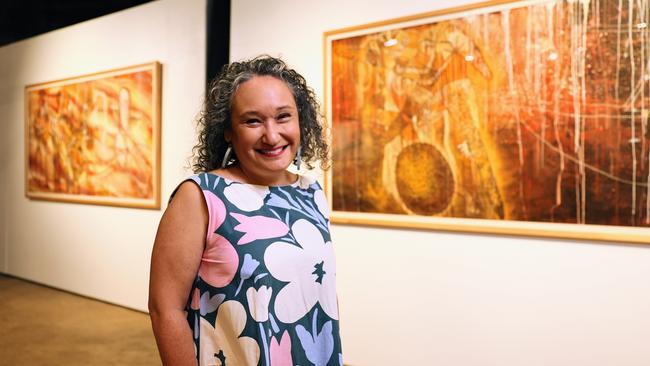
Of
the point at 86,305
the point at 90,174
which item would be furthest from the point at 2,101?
the point at 86,305

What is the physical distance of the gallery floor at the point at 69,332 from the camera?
4270 mm

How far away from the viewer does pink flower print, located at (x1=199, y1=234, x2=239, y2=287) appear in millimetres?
1476

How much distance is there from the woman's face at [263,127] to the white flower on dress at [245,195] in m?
0.05

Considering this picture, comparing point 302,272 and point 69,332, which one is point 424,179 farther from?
point 69,332

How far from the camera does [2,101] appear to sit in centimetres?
748

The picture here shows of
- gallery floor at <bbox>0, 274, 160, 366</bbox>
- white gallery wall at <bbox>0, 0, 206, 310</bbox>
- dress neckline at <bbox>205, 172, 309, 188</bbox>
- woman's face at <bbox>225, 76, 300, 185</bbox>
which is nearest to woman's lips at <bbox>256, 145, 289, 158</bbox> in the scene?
woman's face at <bbox>225, 76, 300, 185</bbox>

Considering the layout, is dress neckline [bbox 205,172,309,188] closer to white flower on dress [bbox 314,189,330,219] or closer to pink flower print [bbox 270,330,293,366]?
white flower on dress [bbox 314,189,330,219]

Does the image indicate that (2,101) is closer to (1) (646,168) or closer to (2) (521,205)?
(2) (521,205)

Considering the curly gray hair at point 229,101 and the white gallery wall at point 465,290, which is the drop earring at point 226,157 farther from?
the white gallery wall at point 465,290

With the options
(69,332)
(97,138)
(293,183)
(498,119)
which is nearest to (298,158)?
(293,183)

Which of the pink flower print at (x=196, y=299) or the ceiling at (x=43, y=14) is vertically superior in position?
the ceiling at (x=43, y=14)

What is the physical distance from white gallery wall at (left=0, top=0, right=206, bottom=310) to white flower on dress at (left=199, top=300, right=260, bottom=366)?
12.4 ft

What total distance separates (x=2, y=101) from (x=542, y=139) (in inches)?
278

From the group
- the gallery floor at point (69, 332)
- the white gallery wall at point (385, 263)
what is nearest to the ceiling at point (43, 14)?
the white gallery wall at point (385, 263)
